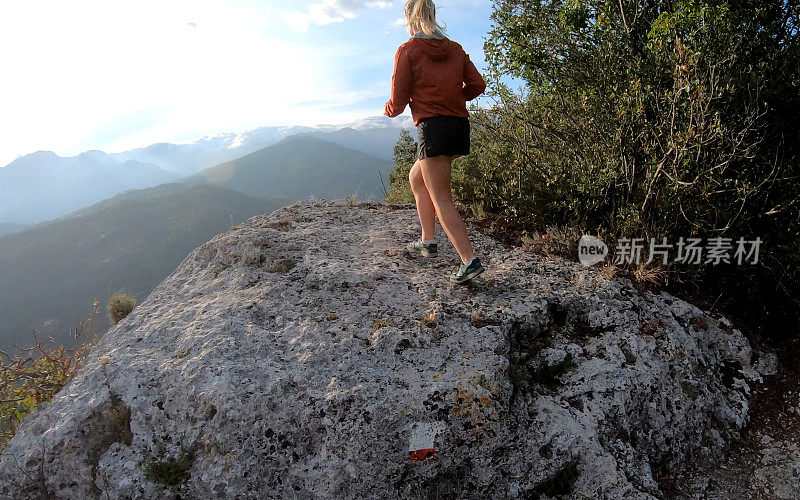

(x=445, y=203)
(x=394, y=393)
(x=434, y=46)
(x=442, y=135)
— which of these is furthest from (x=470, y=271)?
(x=434, y=46)

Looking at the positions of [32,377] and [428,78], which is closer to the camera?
[428,78]

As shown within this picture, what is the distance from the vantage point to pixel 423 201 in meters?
5.28

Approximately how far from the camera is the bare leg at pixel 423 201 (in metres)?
5.12

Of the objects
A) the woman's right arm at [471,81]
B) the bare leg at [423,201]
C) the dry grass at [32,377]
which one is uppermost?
the woman's right arm at [471,81]

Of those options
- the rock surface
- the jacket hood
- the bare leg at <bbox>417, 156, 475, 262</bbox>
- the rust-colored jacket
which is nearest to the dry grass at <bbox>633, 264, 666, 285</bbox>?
the rock surface

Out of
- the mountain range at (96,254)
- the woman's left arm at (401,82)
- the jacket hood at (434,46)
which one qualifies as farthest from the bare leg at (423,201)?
the mountain range at (96,254)

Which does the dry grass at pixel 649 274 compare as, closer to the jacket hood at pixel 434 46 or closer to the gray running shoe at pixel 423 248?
the gray running shoe at pixel 423 248

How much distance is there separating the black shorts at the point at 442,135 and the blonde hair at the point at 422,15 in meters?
0.87

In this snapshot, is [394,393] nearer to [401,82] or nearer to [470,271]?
[470,271]

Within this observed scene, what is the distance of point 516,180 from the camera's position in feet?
19.8

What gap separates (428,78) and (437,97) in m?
0.21

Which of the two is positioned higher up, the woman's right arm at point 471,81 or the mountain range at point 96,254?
the woman's right arm at point 471,81

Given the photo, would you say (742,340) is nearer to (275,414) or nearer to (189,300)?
(275,414)

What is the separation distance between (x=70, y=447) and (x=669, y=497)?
4719mm
